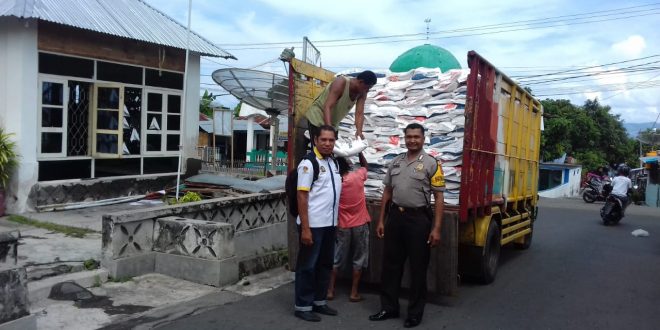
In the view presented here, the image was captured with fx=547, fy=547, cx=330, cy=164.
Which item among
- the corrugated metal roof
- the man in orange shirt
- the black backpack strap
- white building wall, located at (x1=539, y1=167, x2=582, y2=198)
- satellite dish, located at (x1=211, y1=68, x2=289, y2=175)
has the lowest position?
white building wall, located at (x1=539, y1=167, x2=582, y2=198)

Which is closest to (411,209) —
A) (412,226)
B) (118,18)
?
(412,226)

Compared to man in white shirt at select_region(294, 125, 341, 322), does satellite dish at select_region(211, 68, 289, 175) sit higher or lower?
higher

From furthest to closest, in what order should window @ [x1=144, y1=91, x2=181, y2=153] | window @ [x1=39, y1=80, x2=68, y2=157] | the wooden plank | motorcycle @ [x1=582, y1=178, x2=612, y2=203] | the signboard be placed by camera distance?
motorcycle @ [x1=582, y1=178, x2=612, y2=203], the signboard, window @ [x1=144, y1=91, x2=181, y2=153], window @ [x1=39, y1=80, x2=68, y2=157], the wooden plank

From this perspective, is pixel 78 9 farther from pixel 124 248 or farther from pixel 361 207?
pixel 361 207

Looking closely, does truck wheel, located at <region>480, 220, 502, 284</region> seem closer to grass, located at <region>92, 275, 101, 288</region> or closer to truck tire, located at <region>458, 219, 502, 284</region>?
truck tire, located at <region>458, 219, 502, 284</region>

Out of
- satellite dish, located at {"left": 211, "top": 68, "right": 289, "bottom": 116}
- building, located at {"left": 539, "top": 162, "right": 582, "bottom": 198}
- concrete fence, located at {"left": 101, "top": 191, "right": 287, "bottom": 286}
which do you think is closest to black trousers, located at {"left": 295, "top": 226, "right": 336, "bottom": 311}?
concrete fence, located at {"left": 101, "top": 191, "right": 287, "bottom": 286}

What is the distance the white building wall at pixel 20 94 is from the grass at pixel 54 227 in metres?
0.58

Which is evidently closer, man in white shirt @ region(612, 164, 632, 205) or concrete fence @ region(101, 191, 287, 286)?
concrete fence @ region(101, 191, 287, 286)

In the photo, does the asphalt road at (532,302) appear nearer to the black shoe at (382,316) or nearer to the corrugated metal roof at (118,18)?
the black shoe at (382,316)

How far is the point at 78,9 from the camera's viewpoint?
9430 millimetres

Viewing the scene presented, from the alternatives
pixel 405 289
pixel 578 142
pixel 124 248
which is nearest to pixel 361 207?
pixel 405 289

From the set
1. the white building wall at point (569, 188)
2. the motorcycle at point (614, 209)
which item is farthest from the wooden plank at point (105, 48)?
the white building wall at point (569, 188)

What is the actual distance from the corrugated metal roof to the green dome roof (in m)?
4.09

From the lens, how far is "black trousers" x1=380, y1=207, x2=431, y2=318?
4754 millimetres
